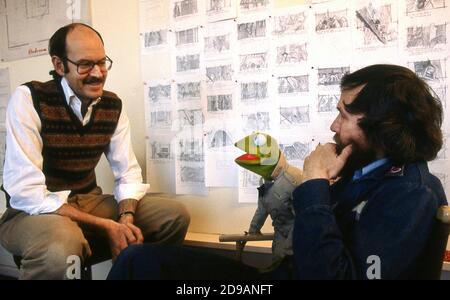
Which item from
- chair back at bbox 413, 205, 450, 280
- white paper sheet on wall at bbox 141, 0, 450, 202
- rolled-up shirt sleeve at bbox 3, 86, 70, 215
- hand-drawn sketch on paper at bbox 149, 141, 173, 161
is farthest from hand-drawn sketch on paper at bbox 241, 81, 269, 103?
chair back at bbox 413, 205, 450, 280

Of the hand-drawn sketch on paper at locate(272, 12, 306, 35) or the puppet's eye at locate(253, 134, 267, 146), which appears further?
the hand-drawn sketch on paper at locate(272, 12, 306, 35)

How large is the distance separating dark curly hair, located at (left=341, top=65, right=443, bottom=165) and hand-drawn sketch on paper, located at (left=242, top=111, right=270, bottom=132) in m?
0.65

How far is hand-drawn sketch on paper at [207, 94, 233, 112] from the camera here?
4.97 feet

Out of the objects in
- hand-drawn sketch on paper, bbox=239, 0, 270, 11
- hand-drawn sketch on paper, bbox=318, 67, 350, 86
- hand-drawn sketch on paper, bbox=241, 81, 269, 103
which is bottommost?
hand-drawn sketch on paper, bbox=241, 81, 269, 103

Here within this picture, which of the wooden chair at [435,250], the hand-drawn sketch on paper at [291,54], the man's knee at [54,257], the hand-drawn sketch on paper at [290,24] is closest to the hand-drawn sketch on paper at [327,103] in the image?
the hand-drawn sketch on paper at [291,54]

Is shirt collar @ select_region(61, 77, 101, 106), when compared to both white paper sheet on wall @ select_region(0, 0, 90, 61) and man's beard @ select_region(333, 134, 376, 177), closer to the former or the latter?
white paper sheet on wall @ select_region(0, 0, 90, 61)

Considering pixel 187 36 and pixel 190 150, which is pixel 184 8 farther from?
pixel 190 150

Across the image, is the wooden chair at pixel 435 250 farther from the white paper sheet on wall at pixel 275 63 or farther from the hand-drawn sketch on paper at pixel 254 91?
the hand-drawn sketch on paper at pixel 254 91

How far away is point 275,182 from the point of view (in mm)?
1041

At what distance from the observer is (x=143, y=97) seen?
1704 mm

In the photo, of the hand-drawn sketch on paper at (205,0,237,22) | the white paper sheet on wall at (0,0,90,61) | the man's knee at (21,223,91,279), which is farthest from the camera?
the white paper sheet on wall at (0,0,90,61)

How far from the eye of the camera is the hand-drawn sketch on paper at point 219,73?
151cm

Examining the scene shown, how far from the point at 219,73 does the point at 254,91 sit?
0.18 metres

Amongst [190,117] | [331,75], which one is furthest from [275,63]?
[190,117]
